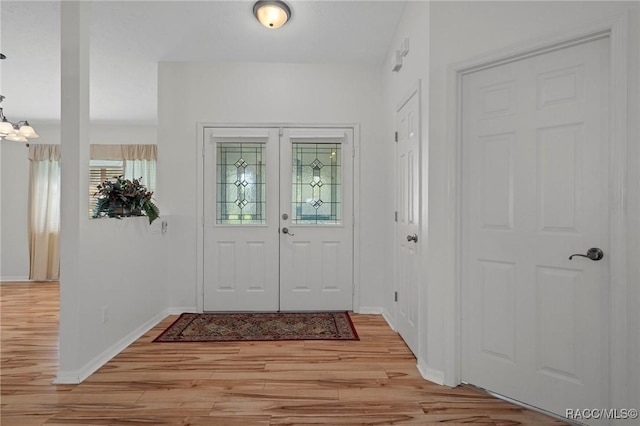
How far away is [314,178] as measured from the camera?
418cm

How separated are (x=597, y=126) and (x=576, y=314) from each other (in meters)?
0.97

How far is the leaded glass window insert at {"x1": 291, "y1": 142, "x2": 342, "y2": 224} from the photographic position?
418cm

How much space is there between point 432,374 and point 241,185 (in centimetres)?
269

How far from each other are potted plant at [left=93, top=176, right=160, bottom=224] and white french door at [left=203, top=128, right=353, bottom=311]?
0.95 m

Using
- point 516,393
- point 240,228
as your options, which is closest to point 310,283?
point 240,228

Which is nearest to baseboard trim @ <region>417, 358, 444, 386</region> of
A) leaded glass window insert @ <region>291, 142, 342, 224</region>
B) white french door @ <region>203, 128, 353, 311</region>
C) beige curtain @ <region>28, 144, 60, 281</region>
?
white french door @ <region>203, 128, 353, 311</region>

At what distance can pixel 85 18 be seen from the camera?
8.45 feet

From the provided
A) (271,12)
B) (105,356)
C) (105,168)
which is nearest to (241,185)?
(271,12)

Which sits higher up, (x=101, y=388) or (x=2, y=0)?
(x=2, y=0)

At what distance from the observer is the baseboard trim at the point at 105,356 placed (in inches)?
95.6

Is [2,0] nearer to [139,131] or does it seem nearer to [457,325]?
[139,131]

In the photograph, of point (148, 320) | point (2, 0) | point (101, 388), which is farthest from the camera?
point (148, 320)

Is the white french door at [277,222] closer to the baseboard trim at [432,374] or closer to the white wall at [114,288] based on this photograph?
the white wall at [114,288]

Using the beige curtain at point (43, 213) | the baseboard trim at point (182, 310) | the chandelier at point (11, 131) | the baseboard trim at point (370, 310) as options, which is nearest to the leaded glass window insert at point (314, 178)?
the baseboard trim at point (370, 310)
